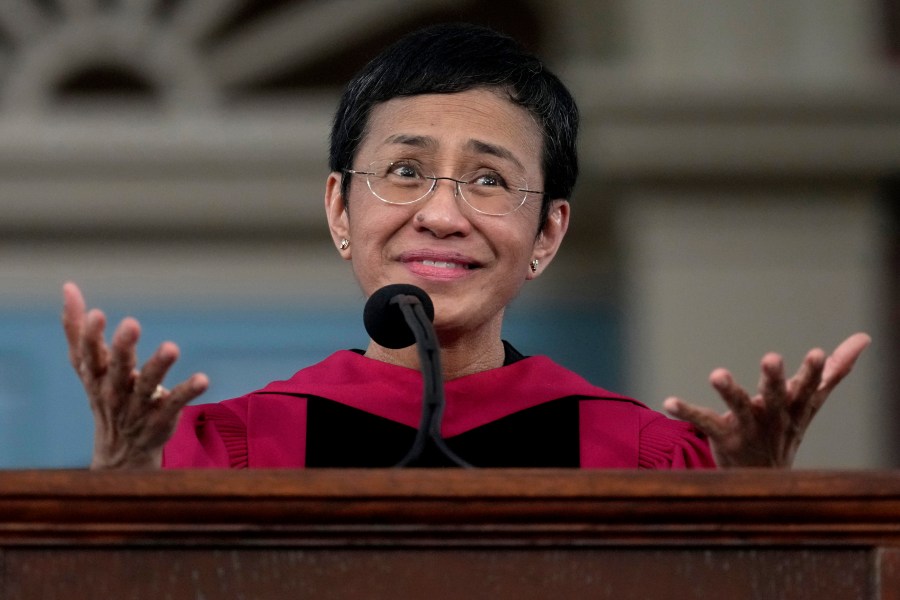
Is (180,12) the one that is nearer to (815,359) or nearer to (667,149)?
(667,149)

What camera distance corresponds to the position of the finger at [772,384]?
1.83m

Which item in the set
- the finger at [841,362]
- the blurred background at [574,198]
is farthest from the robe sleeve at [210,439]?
the blurred background at [574,198]

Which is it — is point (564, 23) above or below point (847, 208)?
above

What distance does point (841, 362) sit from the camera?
77.5 inches

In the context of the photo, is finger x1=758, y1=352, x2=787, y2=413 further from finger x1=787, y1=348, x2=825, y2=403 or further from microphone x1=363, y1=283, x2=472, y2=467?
microphone x1=363, y1=283, x2=472, y2=467

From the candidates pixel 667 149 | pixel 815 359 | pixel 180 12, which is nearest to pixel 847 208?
pixel 667 149

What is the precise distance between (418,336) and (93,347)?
0.33 meters

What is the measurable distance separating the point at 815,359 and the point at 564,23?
391 centimetres

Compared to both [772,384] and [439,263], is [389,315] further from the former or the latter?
[772,384]

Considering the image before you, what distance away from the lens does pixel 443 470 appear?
1629 millimetres

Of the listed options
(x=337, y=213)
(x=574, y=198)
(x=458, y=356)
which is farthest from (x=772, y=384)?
(x=574, y=198)

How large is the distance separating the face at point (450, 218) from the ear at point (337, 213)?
0.13ft

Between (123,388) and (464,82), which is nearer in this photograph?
(123,388)

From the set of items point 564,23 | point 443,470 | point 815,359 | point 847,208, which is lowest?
point 443,470
